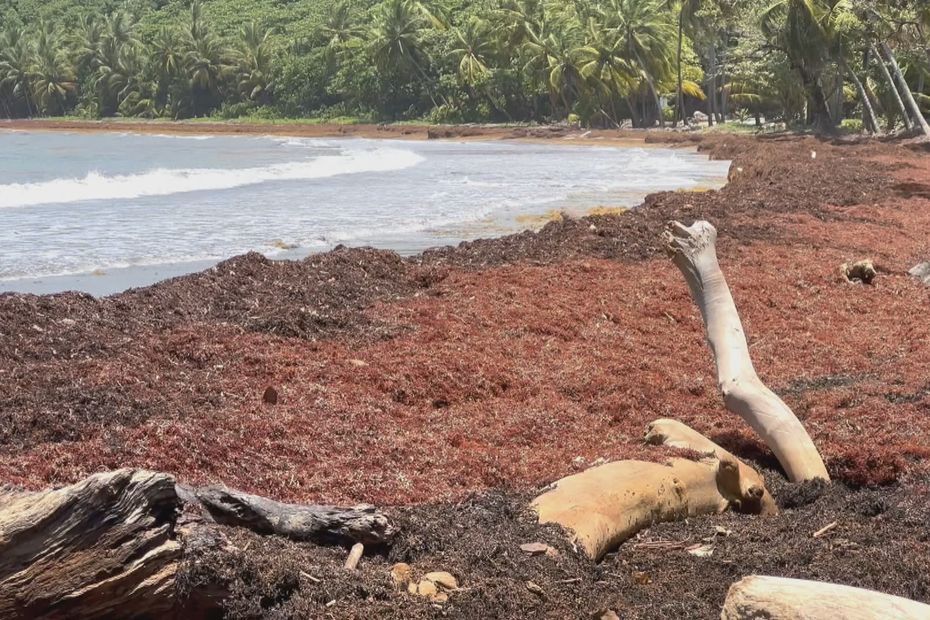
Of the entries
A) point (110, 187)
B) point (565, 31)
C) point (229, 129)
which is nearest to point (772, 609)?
point (110, 187)

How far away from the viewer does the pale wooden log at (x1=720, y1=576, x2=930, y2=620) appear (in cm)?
367

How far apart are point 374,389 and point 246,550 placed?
4.39 m

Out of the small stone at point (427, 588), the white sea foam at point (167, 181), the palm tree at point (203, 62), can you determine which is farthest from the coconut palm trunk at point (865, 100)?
the palm tree at point (203, 62)

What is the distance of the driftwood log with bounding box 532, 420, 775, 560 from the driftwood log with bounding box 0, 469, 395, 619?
6.76 feet

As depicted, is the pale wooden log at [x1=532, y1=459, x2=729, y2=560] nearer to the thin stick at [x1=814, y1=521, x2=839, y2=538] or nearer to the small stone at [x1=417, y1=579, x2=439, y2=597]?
the thin stick at [x1=814, y1=521, x2=839, y2=538]

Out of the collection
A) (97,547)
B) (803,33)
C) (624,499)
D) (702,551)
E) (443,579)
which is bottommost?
(702,551)

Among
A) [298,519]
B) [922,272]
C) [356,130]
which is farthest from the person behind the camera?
[356,130]

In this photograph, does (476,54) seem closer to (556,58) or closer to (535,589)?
(556,58)

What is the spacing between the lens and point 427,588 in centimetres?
485

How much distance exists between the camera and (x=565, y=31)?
7725 cm

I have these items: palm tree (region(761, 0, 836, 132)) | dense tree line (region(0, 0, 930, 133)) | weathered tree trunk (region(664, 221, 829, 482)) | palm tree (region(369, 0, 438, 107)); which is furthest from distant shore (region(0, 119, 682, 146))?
weathered tree trunk (region(664, 221, 829, 482))

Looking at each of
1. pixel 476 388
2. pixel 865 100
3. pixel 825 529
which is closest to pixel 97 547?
pixel 825 529

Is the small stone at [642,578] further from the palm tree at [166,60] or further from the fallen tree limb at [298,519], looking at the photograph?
the palm tree at [166,60]

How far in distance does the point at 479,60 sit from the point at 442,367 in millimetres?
79143
